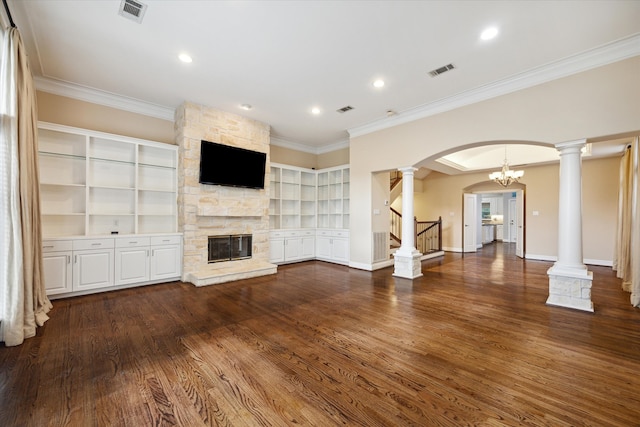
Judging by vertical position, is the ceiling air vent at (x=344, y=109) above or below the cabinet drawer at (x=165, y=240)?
above

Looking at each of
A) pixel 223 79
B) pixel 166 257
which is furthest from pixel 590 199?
pixel 166 257

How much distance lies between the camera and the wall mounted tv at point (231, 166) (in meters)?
5.30

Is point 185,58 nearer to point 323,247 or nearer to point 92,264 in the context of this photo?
point 92,264

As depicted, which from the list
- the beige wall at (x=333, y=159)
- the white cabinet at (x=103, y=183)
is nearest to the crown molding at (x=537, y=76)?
the beige wall at (x=333, y=159)

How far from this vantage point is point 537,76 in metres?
3.86

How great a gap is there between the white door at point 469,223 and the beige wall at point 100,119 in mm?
9520

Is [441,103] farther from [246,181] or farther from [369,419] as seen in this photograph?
[369,419]

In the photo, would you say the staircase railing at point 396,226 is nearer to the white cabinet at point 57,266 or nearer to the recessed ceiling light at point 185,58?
the recessed ceiling light at point 185,58

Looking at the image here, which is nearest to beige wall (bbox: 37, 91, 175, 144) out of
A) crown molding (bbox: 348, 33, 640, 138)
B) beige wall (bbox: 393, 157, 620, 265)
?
crown molding (bbox: 348, 33, 640, 138)

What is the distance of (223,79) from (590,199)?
9646 millimetres

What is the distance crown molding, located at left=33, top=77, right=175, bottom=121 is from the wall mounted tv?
44.9 inches

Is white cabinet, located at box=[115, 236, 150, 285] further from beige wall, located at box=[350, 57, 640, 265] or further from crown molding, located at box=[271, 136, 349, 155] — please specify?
beige wall, located at box=[350, 57, 640, 265]

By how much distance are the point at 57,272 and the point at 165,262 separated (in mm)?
1453

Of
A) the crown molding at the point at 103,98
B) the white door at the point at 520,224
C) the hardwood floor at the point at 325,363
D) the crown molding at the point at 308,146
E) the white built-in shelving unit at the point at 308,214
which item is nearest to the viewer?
the hardwood floor at the point at 325,363
